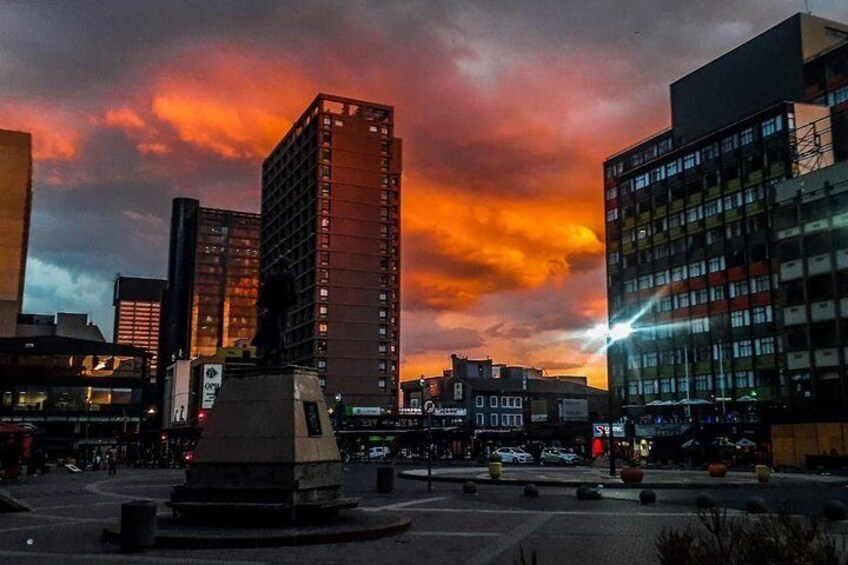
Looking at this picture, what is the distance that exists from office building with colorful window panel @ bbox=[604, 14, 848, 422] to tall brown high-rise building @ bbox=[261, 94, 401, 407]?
37133 mm

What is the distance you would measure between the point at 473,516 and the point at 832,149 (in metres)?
64.7

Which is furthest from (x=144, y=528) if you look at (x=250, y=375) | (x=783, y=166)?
(x=783, y=166)

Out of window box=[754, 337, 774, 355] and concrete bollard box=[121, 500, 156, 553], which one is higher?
window box=[754, 337, 774, 355]

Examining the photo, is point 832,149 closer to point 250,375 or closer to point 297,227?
point 250,375

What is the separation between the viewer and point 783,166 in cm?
7212

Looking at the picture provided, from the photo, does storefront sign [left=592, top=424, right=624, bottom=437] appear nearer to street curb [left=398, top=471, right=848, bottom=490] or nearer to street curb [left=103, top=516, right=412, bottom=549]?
street curb [left=398, top=471, right=848, bottom=490]

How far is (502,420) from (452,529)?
314ft

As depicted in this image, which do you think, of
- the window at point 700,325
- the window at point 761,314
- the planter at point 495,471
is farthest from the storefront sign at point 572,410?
the planter at point 495,471

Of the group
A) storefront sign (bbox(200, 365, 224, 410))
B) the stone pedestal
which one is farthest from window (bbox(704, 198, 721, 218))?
the stone pedestal

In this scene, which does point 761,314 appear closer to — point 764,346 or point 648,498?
point 764,346

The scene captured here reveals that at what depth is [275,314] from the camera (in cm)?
2036

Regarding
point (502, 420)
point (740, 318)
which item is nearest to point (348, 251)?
point (502, 420)

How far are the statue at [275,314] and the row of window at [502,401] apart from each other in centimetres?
9244

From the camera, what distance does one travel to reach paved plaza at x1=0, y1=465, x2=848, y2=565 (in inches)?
547
